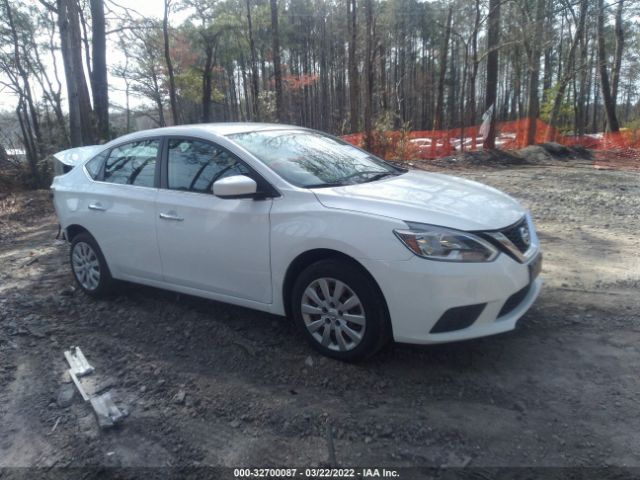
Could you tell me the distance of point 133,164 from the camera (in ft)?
15.1

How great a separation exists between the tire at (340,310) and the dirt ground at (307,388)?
165 mm

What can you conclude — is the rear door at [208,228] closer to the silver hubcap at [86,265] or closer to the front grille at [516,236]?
the silver hubcap at [86,265]

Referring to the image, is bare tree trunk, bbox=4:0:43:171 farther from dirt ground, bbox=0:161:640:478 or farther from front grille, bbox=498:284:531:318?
front grille, bbox=498:284:531:318

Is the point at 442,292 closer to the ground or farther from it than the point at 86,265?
farther from it

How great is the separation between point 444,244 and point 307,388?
1.25 meters

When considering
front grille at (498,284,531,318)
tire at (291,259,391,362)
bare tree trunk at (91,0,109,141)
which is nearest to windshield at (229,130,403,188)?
tire at (291,259,391,362)

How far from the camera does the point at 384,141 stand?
15.6m

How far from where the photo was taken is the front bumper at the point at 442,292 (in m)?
2.99

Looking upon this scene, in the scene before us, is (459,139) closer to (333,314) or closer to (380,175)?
(380,175)

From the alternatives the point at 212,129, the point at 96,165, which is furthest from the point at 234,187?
the point at 96,165

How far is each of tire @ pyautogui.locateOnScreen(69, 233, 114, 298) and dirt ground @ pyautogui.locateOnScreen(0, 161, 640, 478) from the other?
0.14 meters

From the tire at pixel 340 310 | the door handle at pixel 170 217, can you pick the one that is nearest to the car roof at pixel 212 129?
the door handle at pixel 170 217

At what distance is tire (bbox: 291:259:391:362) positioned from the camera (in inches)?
126

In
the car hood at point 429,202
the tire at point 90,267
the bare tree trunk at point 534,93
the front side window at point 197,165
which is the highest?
the bare tree trunk at point 534,93
